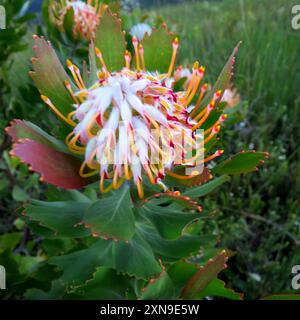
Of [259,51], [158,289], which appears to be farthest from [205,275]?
[259,51]

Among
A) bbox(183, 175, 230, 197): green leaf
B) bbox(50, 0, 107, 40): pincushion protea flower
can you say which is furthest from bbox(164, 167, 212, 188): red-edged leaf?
bbox(50, 0, 107, 40): pincushion protea flower

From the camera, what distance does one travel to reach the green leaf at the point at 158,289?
94cm

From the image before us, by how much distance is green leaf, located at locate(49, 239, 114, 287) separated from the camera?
117 cm

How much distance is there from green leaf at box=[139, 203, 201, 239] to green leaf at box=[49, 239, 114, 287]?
143 mm

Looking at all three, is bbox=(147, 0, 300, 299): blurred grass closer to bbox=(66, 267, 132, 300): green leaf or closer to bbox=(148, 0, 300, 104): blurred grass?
bbox=(148, 0, 300, 104): blurred grass

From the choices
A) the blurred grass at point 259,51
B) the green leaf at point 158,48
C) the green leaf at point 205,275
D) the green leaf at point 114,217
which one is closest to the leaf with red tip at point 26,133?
the green leaf at point 114,217

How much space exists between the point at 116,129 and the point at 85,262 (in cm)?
44

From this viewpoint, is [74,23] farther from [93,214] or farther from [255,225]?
[255,225]

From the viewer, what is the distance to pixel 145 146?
2.88 feet

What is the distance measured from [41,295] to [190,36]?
2911 mm

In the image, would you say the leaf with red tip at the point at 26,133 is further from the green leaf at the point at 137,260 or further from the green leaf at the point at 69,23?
the green leaf at the point at 69,23

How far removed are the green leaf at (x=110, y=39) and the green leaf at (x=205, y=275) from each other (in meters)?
0.49

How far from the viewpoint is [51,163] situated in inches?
35.8

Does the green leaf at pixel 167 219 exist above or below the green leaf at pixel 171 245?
above
